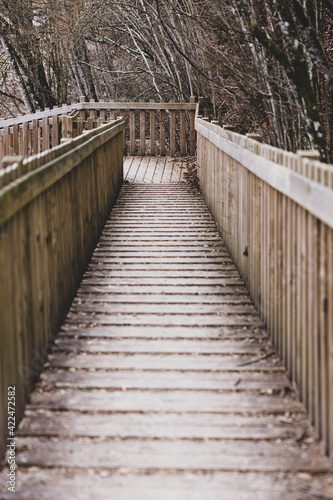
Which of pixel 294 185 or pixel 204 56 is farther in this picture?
pixel 204 56

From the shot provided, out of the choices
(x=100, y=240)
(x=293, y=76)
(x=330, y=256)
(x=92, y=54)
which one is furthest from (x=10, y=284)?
(x=92, y=54)

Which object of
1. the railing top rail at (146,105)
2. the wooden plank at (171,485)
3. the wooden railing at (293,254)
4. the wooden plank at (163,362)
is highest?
the railing top rail at (146,105)

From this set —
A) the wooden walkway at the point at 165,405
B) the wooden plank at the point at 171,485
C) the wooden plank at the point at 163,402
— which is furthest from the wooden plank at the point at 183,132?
the wooden plank at the point at 171,485

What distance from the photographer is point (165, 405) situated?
136 inches

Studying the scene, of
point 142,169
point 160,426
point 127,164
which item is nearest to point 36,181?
point 160,426

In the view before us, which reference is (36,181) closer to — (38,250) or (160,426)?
(38,250)

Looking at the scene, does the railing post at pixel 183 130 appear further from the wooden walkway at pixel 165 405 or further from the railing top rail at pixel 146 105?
the wooden walkway at pixel 165 405

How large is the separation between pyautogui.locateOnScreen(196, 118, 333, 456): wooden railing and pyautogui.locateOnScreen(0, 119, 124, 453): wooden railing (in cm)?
148

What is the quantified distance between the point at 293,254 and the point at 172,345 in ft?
3.72

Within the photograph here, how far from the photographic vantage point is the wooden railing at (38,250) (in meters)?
3.16

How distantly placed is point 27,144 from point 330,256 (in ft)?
31.6

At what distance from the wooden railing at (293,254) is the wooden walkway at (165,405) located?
189mm

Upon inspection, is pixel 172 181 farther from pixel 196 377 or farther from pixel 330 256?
pixel 330 256

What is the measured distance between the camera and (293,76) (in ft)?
17.7
